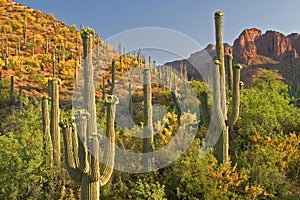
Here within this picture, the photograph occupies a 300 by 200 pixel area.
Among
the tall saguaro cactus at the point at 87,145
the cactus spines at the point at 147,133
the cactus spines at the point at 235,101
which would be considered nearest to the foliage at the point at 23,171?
the tall saguaro cactus at the point at 87,145

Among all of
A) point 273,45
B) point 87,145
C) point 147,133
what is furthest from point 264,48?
point 87,145

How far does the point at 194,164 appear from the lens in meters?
10.4

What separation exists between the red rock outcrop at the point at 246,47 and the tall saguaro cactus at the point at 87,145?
68360mm

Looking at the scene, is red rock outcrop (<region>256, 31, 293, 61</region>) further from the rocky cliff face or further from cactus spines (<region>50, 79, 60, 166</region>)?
cactus spines (<region>50, 79, 60, 166</region>)

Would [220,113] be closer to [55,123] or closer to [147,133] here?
[147,133]

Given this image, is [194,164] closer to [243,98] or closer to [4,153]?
[4,153]

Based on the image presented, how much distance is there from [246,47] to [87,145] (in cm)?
7423

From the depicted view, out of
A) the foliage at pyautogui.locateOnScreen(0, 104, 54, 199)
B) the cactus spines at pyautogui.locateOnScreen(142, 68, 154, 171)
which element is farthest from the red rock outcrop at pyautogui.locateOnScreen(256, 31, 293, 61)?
the foliage at pyautogui.locateOnScreen(0, 104, 54, 199)

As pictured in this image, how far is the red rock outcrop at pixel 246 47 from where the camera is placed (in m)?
75.5

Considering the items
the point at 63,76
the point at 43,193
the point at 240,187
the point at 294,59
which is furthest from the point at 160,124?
the point at 294,59

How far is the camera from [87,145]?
8.14 meters

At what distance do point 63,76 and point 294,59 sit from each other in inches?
2306

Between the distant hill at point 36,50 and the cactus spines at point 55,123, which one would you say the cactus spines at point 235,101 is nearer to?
the cactus spines at point 55,123

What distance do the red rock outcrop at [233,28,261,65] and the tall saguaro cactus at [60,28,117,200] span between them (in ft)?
224
